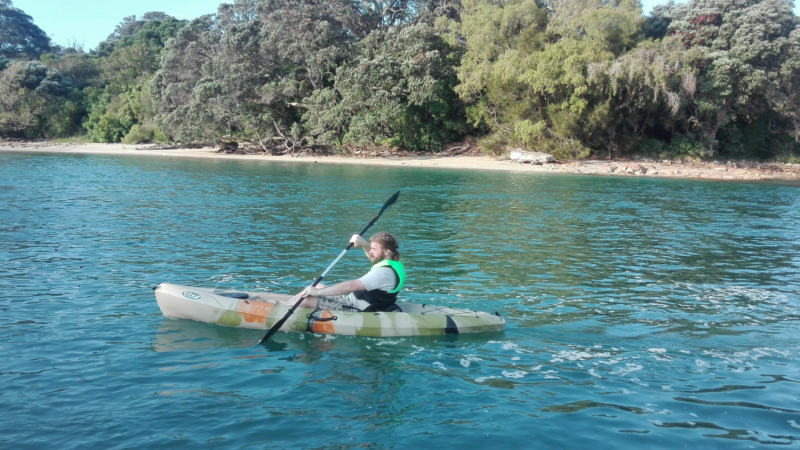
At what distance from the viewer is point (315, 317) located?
752 centimetres

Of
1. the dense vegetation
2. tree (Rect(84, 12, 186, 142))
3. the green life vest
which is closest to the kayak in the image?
the green life vest

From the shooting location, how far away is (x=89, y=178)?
25984 mm

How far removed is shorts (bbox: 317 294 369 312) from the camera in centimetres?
773

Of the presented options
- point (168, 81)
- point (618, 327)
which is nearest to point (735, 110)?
point (618, 327)

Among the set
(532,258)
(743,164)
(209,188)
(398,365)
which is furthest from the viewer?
(743,164)

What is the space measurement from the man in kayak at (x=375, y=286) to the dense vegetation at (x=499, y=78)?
2878 cm

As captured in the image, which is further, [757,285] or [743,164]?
[743,164]

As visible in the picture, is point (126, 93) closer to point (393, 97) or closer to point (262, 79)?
point (262, 79)

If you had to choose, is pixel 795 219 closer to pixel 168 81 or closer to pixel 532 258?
pixel 532 258

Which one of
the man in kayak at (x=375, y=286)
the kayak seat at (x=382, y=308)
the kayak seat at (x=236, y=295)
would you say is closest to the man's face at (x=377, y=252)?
the man in kayak at (x=375, y=286)

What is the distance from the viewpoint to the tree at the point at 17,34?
7588cm

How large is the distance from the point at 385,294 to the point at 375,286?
→ 0.70ft

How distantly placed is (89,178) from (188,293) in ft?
70.8

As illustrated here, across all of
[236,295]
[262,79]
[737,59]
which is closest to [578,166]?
[737,59]
